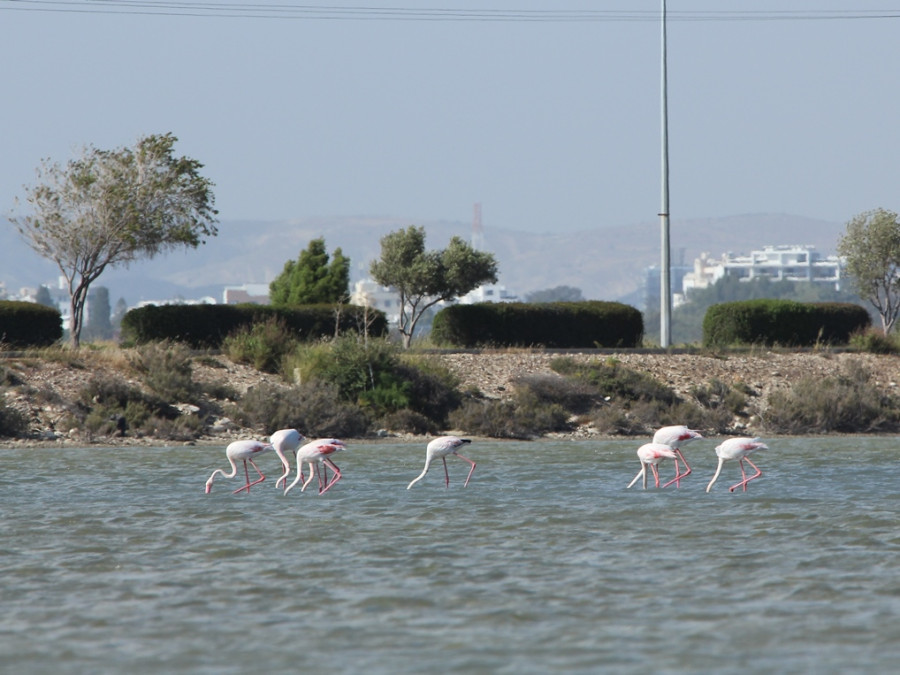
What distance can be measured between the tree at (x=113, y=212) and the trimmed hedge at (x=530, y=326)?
283 inches

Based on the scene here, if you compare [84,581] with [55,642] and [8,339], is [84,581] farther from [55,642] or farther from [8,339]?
[8,339]

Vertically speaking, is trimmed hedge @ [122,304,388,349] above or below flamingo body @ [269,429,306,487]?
above

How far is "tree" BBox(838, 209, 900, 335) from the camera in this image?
41.4 m

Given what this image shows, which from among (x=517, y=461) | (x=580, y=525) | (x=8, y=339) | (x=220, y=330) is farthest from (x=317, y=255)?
(x=580, y=525)

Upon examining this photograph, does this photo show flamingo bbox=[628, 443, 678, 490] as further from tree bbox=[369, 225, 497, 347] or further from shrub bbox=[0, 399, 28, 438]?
tree bbox=[369, 225, 497, 347]

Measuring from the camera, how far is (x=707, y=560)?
1302 cm

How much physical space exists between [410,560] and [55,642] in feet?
13.3

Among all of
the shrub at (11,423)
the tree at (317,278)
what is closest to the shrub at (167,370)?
the shrub at (11,423)

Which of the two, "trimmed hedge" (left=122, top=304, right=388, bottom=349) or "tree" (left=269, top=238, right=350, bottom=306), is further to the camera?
"tree" (left=269, top=238, right=350, bottom=306)

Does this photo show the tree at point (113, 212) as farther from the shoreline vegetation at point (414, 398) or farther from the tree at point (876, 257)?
the tree at point (876, 257)

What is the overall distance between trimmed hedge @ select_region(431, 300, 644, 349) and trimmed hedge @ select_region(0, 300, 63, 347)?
9.74m

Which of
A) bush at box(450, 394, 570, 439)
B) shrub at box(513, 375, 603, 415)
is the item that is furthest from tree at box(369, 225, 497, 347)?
bush at box(450, 394, 570, 439)

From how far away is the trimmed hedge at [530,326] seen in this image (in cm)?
3562

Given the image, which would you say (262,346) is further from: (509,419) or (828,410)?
(828,410)
